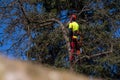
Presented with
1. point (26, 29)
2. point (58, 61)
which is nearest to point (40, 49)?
point (58, 61)

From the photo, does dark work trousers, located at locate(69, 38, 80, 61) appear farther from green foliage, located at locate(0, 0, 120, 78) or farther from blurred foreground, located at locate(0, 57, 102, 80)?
blurred foreground, located at locate(0, 57, 102, 80)

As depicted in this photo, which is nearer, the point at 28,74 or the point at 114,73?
the point at 28,74

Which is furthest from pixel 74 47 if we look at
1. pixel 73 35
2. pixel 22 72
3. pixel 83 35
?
pixel 22 72

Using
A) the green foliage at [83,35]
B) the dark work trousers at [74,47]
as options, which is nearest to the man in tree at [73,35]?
the dark work trousers at [74,47]

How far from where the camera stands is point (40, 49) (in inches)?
810

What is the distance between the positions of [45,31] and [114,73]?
4.65 metres

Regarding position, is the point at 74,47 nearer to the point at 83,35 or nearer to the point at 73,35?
the point at 73,35

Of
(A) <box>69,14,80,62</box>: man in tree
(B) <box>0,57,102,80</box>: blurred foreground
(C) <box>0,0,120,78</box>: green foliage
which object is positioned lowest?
(C) <box>0,0,120,78</box>: green foliage

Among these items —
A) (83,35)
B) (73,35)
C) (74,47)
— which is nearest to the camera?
(73,35)

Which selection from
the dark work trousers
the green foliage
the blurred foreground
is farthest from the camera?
the green foliage

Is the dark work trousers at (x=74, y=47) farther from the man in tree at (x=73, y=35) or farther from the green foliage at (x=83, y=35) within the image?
the green foliage at (x=83, y=35)

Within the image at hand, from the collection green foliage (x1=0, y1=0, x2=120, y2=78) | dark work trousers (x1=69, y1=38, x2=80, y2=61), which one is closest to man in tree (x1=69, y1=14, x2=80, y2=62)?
dark work trousers (x1=69, y1=38, x2=80, y2=61)

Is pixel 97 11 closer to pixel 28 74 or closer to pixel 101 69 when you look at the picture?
pixel 101 69

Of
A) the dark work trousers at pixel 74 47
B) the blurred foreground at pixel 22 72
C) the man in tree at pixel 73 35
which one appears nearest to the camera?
the blurred foreground at pixel 22 72
